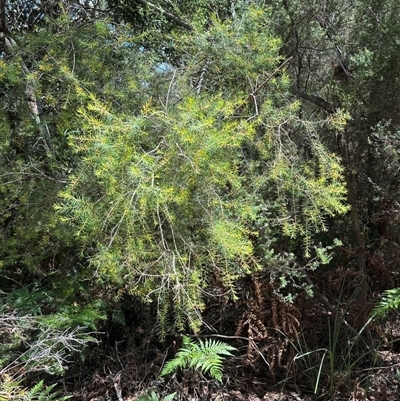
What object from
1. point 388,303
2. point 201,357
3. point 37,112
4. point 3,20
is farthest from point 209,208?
point 3,20

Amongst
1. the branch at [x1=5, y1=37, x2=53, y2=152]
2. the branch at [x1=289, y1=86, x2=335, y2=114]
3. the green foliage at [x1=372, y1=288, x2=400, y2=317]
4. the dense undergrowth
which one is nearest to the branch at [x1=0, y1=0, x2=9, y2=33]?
the dense undergrowth

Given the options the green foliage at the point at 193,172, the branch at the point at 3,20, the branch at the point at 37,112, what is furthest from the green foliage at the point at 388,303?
the branch at the point at 3,20

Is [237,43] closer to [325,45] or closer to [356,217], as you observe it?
[325,45]

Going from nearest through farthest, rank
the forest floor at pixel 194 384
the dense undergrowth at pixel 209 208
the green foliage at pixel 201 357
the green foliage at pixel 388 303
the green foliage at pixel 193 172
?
the green foliage at pixel 193 172 → the dense undergrowth at pixel 209 208 → the green foliage at pixel 201 357 → the green foliage at pixel 388 303 → the forest floor at pixel 194 384

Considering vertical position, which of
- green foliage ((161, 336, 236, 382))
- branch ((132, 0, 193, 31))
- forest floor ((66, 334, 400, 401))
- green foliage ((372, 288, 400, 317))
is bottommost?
forest floor ((66, 334, 400, 401))

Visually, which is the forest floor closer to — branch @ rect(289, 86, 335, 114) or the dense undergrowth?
the dense undergrowth

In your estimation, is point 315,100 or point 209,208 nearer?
point 209,208

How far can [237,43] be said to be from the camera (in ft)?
9.48

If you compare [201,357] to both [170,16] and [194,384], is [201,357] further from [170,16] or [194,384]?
[170,16]

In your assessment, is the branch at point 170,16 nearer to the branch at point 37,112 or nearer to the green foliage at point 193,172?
the green foliage at point 193,172

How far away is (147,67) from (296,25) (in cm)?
113

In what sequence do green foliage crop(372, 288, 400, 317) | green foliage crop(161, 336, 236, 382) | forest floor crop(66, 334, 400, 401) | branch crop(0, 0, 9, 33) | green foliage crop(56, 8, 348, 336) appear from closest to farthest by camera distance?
green foliage crop(56, 8, 348, 336) < green foliage crop(161, 336, 236, 382) < green foliage crop(372, 288, 400, 317) < forest floor crop(66, 334, 400, 401) < branch crop(0, 0, 9, 33)

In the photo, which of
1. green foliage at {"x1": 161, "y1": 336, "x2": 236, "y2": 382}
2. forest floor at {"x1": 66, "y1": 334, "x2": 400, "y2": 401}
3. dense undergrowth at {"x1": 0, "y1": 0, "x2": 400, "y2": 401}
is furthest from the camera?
forest floor at {"x1": 66, "y1": 334, "x2": 400, "y2": 401}

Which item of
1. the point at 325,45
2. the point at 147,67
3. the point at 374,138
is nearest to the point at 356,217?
the point at 374,138
